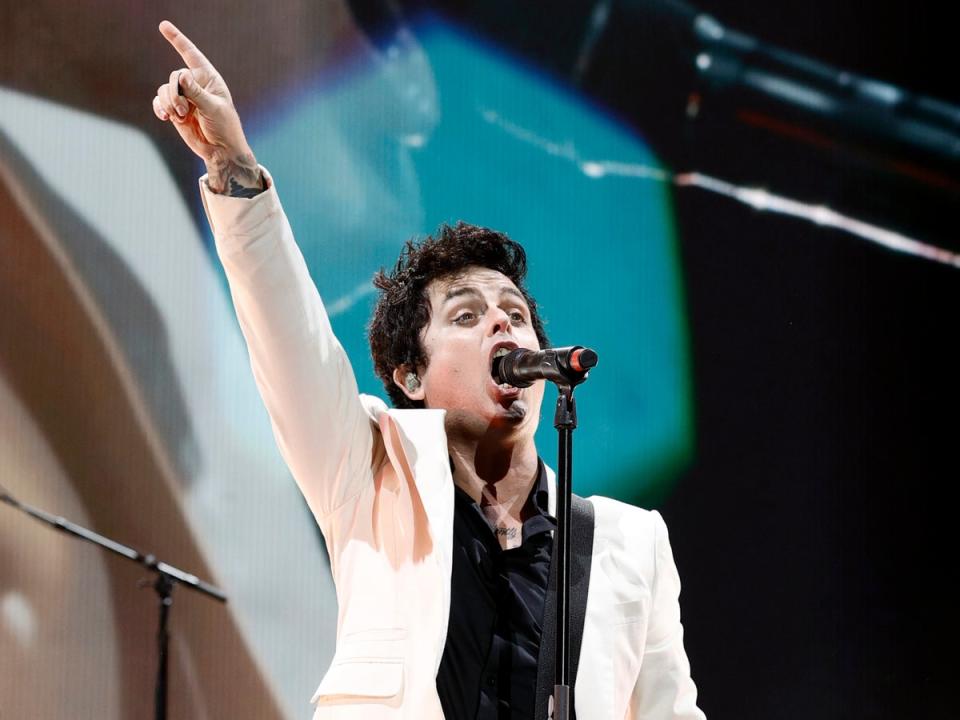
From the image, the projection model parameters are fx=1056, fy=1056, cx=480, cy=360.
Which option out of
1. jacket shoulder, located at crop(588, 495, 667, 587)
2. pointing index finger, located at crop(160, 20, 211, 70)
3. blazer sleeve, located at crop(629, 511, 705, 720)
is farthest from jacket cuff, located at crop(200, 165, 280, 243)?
blazer sleeve, located at crop(629, 511, 705, 720)

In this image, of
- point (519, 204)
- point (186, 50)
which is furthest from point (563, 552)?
point (519, 204)

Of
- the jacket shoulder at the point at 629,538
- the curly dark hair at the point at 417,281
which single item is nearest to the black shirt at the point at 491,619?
the jacket shoulder at the point at 629,538

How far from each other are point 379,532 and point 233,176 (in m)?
0.65

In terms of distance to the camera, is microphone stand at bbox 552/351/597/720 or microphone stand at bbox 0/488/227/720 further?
microphone stand at bbox 0/488/227/720

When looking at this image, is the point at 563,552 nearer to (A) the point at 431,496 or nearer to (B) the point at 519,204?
(A) the point at 431,496

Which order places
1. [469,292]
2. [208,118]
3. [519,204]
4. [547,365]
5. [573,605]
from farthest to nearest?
[519,204] → [469,292] → [573,605] → [547,365] → [208,118]

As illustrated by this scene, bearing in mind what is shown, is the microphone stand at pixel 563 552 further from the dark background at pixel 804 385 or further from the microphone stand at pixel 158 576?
the dark background at pixel 804 385

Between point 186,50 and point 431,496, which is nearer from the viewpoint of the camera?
point 186,50

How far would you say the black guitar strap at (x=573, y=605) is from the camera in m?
1.75

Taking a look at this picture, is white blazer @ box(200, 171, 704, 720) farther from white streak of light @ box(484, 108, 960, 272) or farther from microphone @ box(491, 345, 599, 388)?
white streak of light @ box(484, 108, 960, 272)

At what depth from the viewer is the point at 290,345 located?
164cm

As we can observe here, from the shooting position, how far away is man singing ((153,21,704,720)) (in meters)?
1.62

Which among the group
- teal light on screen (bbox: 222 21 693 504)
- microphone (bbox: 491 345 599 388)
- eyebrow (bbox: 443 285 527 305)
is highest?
teal light on screen (bbox: 222 21 693 504)

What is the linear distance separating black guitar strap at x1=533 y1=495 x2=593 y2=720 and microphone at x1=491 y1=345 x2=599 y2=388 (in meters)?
0.24
